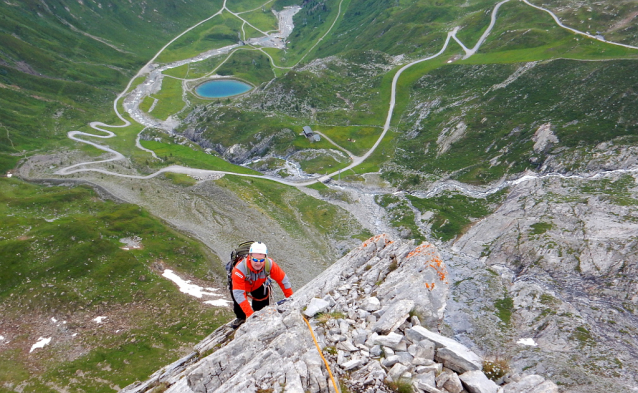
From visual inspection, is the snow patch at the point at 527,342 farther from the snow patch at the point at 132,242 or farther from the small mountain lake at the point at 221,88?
the small mountain lake at the point at 221,88

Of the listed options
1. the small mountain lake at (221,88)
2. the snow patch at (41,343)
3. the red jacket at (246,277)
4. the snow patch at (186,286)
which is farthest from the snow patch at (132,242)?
the small mountain lake at (221,88)

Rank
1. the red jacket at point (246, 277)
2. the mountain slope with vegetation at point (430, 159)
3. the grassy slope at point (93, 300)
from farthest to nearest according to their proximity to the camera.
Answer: the grassy slope at point (93, 300) → the mountain slope with vegetation at point (430, 159) → the red jacket at point (246, 277)

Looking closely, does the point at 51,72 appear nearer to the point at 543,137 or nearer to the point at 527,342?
the point at 543,137

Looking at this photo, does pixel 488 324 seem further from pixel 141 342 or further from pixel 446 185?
pixel 446 185

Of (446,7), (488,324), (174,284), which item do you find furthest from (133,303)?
(446,7)

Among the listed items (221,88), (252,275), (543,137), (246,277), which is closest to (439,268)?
(252,275)

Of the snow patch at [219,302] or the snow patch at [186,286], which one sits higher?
the snow patch at [186,286]

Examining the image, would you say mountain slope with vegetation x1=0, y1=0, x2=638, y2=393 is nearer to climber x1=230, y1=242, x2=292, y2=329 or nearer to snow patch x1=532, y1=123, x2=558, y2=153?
snow patch x1=532, y1=123, x2=558, y2=153
